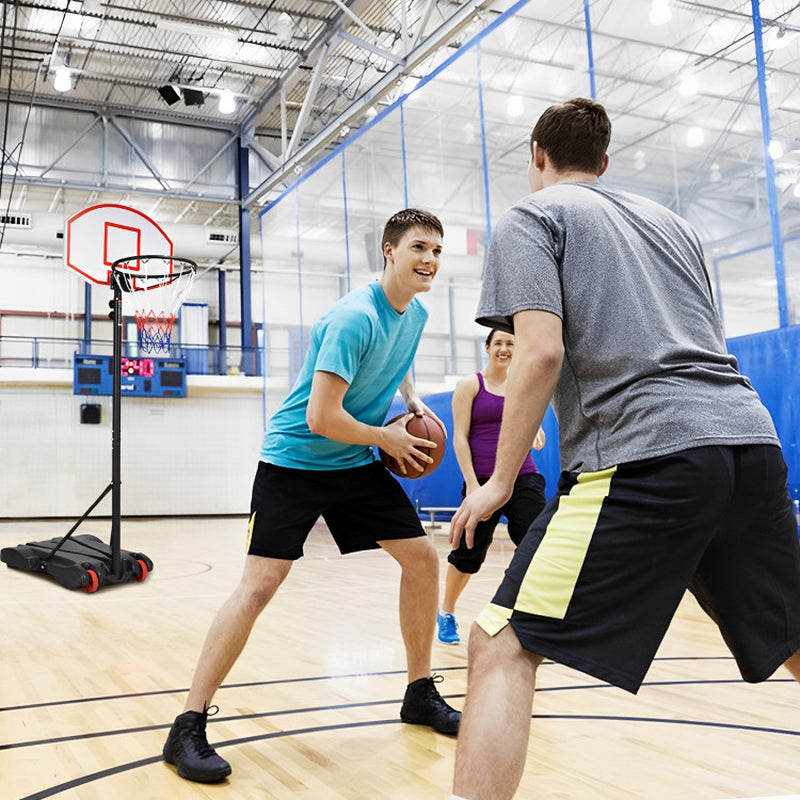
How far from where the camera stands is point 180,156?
55.6 feet

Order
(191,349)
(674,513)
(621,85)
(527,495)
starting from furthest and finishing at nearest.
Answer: (191,349) → (621,85) → (527,495) → (674,513)

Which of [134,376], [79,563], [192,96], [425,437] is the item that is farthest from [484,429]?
[134,376]

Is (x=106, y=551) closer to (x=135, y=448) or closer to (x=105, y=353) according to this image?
(x=135, y=448)

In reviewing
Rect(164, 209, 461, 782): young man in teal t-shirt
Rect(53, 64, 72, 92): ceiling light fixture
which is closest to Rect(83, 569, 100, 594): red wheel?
Rect(164, 209, 461, 782): young man in teal t-shirt

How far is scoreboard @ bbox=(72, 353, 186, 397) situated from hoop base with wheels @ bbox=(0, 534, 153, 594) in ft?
27.0

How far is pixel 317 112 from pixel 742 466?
15.9 m

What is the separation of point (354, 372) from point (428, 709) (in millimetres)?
1097

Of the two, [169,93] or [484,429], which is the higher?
[169,93]

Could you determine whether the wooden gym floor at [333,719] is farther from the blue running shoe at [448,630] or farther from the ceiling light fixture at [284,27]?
the ceiling light fixture at [284,27]

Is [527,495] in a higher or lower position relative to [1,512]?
higher

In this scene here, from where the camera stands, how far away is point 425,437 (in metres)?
2.92

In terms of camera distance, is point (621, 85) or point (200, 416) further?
point (200, 416)

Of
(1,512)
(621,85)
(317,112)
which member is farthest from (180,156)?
(621,85)

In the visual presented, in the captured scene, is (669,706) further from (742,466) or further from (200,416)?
(200,416)
